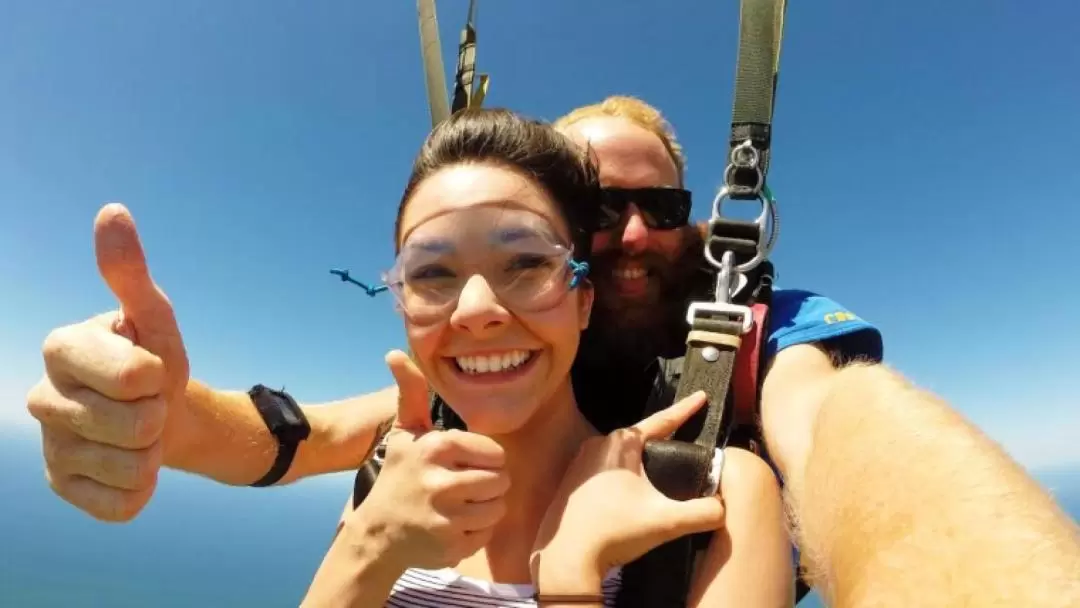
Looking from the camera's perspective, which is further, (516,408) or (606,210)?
(606,210)

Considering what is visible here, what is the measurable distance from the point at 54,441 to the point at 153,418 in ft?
1.06

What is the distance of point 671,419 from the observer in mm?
1548

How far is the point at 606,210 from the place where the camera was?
235 centimetres

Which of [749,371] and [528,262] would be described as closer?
[528,262]

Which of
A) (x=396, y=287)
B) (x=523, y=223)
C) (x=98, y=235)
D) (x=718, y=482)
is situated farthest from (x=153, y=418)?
(x=718, y=482)

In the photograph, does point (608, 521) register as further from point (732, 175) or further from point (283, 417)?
point (283, 417)

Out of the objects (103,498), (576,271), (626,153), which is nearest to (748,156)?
(626,153)

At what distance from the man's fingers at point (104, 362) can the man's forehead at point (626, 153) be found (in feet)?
5.72

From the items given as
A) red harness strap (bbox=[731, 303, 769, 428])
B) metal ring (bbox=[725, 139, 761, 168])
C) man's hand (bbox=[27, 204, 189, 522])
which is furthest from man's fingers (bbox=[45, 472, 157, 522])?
metal ring (bbox=[725, 139, 761, 168])

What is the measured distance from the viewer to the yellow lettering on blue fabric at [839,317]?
6.45ft

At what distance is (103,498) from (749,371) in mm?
1749

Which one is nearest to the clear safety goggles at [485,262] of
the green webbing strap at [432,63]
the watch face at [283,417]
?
the watch face at [283,417]

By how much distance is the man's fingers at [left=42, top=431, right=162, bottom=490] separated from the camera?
51.7 inches

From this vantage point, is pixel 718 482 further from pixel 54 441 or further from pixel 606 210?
pixel 54 441
